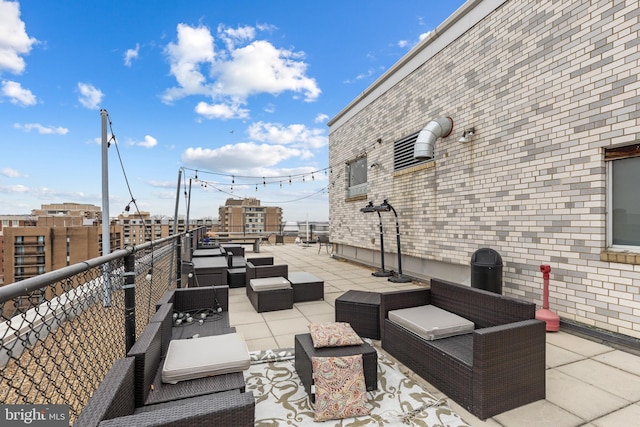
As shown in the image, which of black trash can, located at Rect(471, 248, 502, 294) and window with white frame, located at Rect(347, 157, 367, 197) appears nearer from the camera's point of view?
black trash can, located at Rect(471, 248, 502, 294)

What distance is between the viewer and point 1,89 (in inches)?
407

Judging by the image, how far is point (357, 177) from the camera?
31.4 feet

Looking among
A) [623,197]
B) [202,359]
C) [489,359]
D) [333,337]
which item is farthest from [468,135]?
[202,359]

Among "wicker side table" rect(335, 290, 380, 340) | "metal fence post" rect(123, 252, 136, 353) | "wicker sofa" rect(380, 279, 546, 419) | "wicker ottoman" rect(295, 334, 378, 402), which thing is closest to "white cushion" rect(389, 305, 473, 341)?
"wicker sofa" rect(380, 279, 546, 419)

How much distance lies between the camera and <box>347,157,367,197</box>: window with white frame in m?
9.12

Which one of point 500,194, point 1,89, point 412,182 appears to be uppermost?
point 1,89

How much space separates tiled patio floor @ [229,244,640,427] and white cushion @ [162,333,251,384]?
112cm

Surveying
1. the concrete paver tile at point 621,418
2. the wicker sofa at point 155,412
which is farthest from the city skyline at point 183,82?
the concrete paver tile at point 621,418

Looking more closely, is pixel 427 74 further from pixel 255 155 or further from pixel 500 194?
pixel 255 155

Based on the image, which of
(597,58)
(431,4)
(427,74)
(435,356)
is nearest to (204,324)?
(435,356)

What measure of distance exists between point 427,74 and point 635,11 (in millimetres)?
3385

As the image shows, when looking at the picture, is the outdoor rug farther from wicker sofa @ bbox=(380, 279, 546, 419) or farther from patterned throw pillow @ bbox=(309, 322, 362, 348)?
patterned throw pillow @ bbox=(309, 322, 362, 348)

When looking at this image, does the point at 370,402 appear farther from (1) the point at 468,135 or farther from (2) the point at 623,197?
(1) the point at 468,135

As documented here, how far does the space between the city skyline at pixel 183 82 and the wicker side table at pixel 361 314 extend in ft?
15.6
